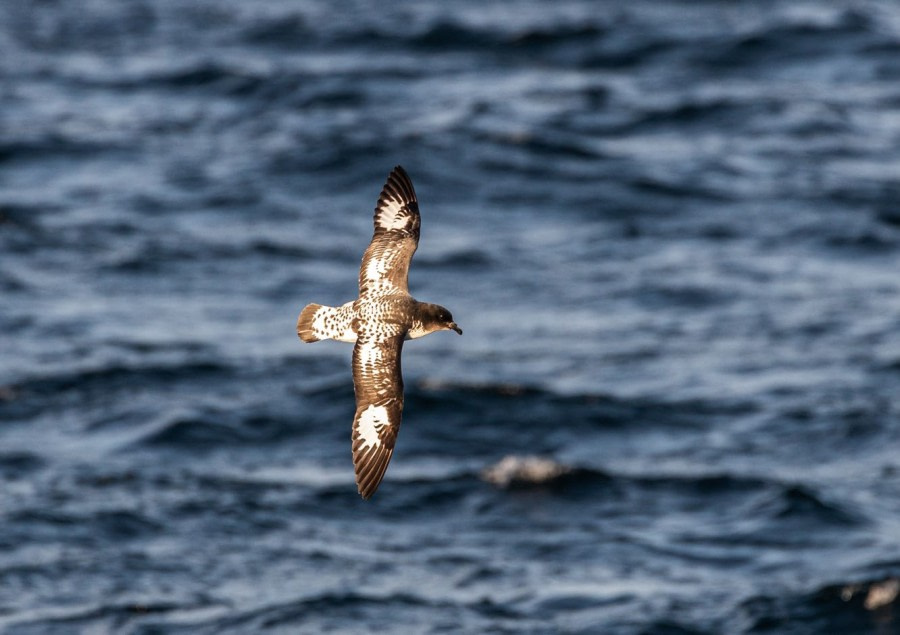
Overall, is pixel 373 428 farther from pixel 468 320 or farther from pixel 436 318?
pixel 468 320

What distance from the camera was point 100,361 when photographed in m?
24.0

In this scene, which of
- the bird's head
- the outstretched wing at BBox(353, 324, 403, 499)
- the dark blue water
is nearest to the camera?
the outstretched wing at BBox(353, 324, 403, 499)

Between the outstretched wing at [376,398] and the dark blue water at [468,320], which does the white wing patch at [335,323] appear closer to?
the outstretched wing at [376,398]

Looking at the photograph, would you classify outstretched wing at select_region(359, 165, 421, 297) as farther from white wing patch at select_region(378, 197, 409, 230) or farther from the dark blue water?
the dark blue water

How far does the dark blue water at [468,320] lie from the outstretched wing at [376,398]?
9.39 meters

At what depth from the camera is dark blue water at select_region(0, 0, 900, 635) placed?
1950 centimetres

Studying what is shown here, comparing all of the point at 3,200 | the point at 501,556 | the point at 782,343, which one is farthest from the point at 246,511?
the point at 3,200

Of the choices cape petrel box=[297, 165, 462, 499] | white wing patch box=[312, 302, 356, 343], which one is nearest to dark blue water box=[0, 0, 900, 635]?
cape petrel box=[297, 165, 462, 499]

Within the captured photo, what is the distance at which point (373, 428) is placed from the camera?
921 cm

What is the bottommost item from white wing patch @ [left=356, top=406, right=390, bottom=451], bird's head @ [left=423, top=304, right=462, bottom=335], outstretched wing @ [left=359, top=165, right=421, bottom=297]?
white wing patch @ [left=356, top=406, right=390, bottom=451]

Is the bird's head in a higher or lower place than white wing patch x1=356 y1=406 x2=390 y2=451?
higher

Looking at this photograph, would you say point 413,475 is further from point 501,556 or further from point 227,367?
point 227,367

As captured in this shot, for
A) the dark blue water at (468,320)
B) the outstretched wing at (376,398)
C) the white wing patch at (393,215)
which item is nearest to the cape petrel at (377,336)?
the outstretched wing at (376,398)

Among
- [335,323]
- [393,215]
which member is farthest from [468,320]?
[335,323]
